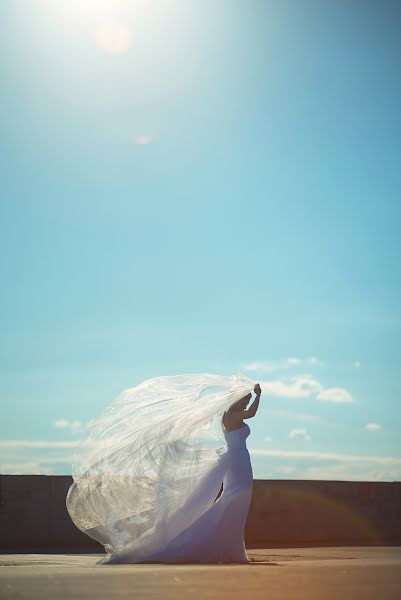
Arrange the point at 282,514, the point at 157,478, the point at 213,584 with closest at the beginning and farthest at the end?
the point at 213,584 → the point at 157,478 → the point at 282,514

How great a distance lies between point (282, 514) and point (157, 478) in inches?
364

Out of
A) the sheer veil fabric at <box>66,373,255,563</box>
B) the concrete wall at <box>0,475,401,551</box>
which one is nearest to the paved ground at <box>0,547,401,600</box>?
A: the sheer veil fabric at <box>66,373,255,563</box>

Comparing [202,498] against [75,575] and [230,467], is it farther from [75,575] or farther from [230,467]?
[75,575]

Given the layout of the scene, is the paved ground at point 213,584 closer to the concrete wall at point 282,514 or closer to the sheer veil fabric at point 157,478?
the sheer veil fabric at point 157,478

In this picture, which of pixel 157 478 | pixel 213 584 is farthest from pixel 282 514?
pixel 213 584

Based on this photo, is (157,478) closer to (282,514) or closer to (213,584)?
(213,584)

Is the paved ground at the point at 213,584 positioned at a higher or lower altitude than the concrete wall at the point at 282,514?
lower

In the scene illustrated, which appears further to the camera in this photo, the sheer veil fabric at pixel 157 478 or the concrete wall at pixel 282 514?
the concrete wall at pixel 282 514

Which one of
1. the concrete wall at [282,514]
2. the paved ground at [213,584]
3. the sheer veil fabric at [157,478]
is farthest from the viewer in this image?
the concrete wall at [282,514]

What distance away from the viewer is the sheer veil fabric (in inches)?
449

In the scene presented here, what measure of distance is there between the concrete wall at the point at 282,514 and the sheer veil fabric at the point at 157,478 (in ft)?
21.0

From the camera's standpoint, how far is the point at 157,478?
11.6 m

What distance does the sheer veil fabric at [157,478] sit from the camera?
11398 mm

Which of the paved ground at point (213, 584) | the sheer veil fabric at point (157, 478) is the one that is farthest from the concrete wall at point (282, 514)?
the paved ground at point (213, 584)
